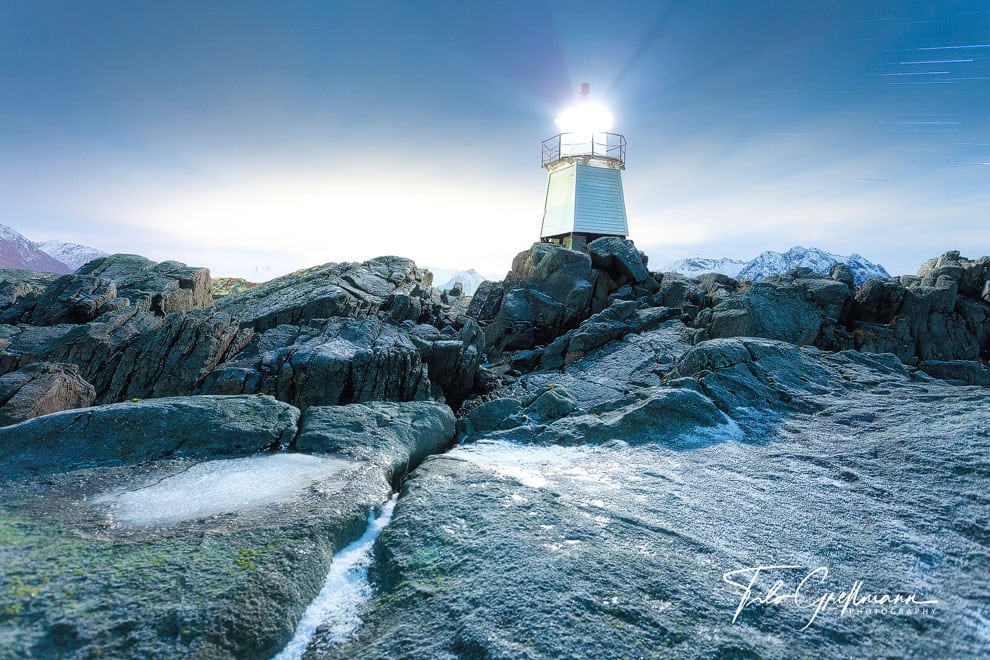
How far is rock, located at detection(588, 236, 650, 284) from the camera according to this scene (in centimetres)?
4984

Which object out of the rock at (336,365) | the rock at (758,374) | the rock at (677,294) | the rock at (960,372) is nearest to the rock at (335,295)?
the rock at (336,365)

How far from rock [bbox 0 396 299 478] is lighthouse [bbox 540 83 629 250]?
54178 millimetres

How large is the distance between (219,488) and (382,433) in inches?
173

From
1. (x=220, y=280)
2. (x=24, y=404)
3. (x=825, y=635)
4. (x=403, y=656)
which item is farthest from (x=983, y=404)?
(x=220, y=280)

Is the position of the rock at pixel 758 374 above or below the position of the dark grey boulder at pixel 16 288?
below

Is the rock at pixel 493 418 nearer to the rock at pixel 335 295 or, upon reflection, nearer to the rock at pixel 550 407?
the rock at pixel 550 407

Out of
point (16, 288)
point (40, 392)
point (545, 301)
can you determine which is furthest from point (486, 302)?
point (40, 392)

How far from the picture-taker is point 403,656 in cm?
521

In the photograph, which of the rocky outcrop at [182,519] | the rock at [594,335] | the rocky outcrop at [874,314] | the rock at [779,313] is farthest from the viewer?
the rock at [594,335]

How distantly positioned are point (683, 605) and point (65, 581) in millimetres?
8424

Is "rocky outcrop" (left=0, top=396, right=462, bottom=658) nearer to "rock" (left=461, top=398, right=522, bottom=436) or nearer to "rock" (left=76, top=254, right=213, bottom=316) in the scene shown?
"rock" (left=461, top=398, right=522, bottom=436)

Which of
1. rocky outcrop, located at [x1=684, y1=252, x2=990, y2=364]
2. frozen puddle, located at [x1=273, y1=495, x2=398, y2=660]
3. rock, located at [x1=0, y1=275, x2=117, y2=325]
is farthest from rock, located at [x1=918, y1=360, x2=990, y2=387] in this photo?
rock, located at [x1=0, y1=275, x2=117, y2=325]
